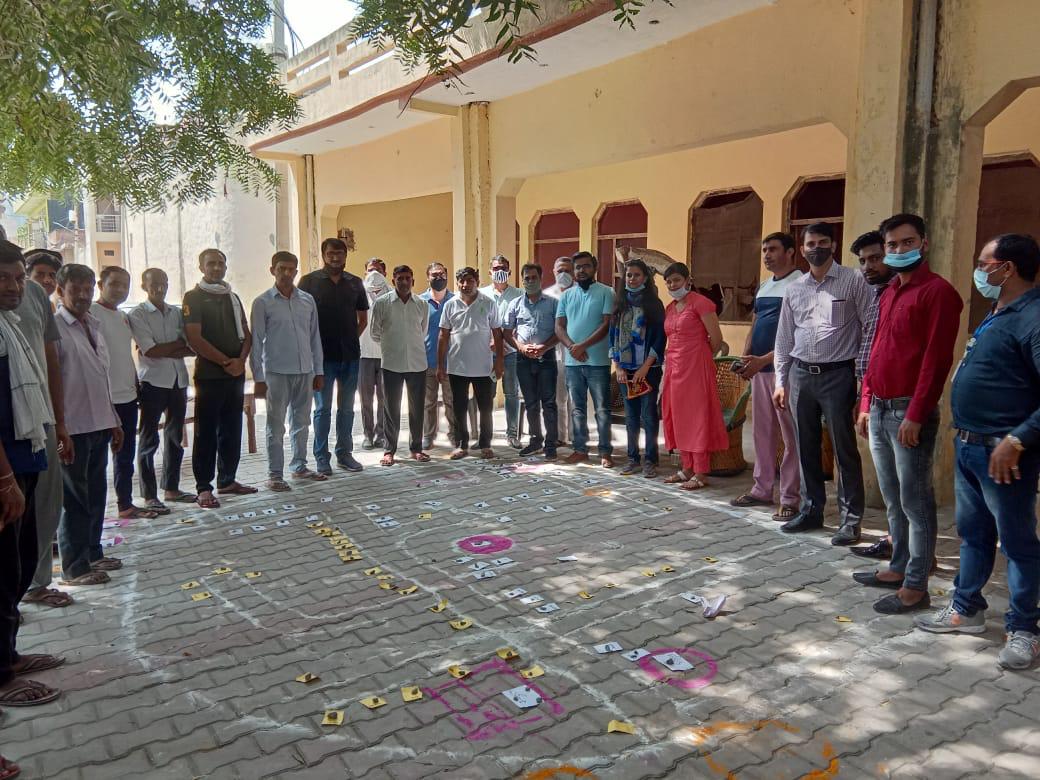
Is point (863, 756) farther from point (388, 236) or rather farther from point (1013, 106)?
point (388, 236)

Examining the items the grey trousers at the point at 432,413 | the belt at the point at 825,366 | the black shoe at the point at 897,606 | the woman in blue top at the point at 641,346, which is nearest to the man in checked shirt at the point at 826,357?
the belt at the point at 825,366

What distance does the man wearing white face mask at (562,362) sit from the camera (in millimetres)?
8250

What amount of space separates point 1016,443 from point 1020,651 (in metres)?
1.02

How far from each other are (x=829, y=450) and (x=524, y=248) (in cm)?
925

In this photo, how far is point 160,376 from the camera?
625cm

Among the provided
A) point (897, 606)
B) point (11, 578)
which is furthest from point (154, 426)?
point (897, 606)

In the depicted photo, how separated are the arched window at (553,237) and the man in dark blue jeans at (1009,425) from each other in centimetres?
1069

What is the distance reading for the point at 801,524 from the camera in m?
5.64

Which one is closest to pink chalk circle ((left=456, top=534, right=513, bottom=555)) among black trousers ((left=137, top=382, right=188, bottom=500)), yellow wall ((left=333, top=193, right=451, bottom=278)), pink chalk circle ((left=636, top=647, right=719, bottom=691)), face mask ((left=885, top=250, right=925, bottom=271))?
pink chalk circle ((left=636, top=647, right=719, bottom=691))

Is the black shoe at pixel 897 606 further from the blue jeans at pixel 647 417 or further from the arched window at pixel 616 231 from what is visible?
the arched window at pixel 616 231

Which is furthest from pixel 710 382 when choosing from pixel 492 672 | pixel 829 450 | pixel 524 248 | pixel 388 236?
pixel 388 236

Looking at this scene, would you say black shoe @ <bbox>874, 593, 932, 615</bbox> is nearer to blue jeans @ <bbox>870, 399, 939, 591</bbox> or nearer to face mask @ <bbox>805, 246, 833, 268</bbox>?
blue jeans @ <bbox>870, 399, 939, 591</bbox>

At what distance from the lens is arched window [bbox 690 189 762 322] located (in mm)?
11016

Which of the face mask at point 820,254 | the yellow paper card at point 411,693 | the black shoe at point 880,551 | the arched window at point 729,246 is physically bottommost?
the yellow paper card at point 411,693
